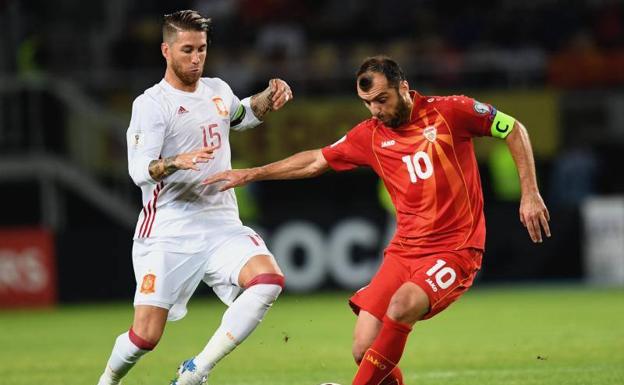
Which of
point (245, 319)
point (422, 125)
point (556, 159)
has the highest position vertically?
point (422, 125)

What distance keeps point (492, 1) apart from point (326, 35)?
2.90 metres

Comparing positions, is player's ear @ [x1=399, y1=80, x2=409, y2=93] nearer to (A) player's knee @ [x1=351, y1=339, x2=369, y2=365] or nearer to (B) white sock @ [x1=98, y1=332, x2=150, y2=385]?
(A) player's knee @ [x1=351, y1=339, x2=369, y2=365]

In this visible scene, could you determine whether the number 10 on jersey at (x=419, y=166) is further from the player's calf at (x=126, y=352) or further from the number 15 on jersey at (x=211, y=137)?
the player's calf at (x=126, y=352)

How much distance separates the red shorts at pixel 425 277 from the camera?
23.8ft

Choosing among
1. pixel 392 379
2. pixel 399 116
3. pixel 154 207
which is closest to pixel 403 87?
pixel 399 116

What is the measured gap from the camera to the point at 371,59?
743 cm

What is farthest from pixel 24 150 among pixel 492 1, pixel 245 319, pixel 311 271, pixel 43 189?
pixel 245 319

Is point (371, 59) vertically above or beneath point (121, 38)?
above

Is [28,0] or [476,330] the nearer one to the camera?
[476,330]

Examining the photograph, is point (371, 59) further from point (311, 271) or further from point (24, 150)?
point (24, 150)

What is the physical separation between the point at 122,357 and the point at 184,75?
180 cm

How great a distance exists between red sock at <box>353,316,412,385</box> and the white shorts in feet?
3.71

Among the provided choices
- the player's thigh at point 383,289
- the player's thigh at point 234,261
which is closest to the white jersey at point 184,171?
the player's thigh at point 234,261

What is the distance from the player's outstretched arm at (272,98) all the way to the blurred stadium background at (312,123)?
936 centimetres
